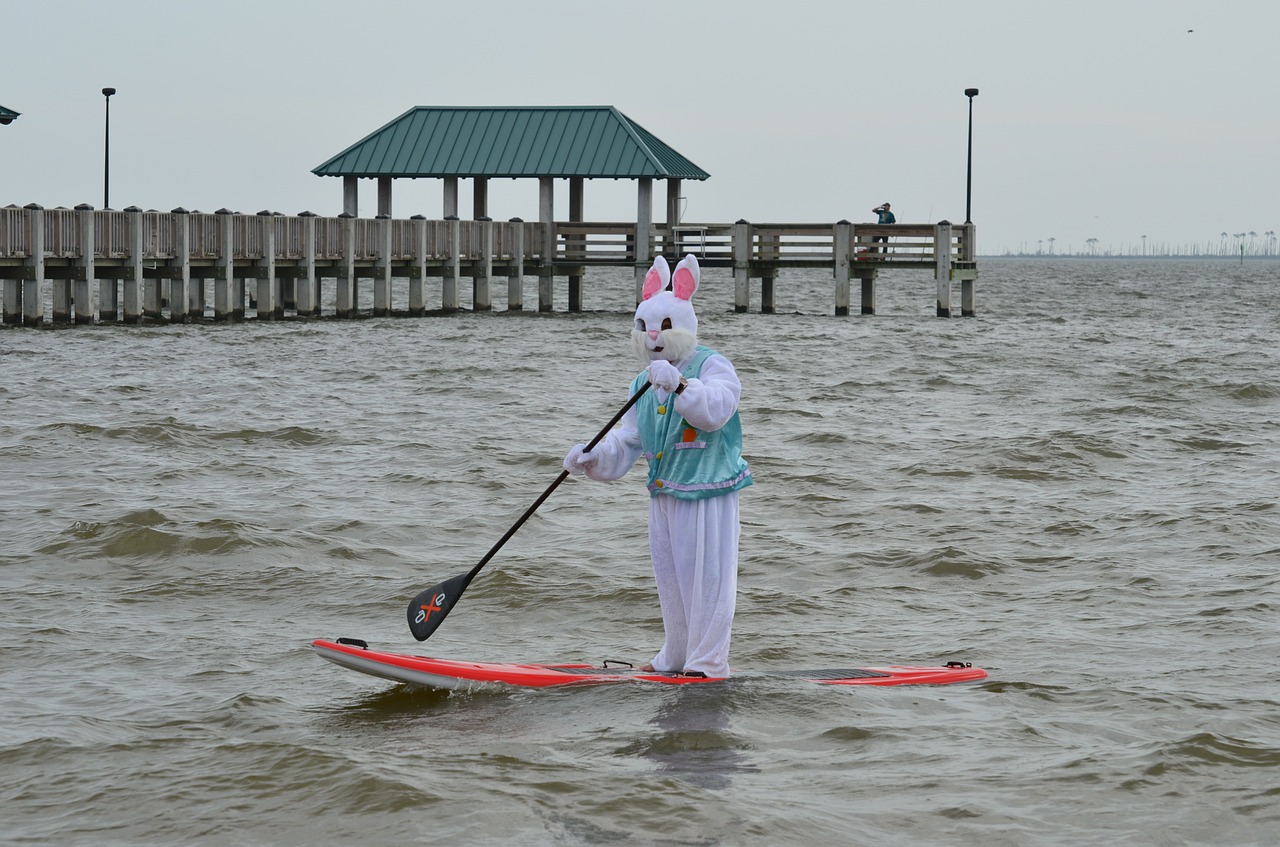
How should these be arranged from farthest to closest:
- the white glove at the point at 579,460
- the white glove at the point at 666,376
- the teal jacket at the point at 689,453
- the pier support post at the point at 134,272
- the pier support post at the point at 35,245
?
the pier support post at the point at 134,272
the pier support post at the point at 35,245
the white glove at the point at 579,460
the teal jacket at the point at 689,453
the white glove at the point at 666,376

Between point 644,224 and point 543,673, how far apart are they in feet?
103

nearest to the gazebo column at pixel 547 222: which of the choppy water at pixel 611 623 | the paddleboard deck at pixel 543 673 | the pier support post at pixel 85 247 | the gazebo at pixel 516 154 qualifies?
the gazebo at pixel 516 154

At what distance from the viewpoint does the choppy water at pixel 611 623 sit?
5.87 m

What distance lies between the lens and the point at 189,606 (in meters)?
9.09

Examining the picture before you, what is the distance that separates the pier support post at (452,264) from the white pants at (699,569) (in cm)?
3094

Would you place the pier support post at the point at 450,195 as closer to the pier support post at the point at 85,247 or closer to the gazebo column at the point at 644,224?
the gazebo column at the point at 644,224

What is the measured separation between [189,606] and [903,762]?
14.1ft

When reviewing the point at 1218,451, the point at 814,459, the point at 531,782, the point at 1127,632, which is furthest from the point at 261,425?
the point at 531,782

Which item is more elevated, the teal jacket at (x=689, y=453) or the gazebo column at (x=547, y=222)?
the gazebo column at (x=547, y=222)

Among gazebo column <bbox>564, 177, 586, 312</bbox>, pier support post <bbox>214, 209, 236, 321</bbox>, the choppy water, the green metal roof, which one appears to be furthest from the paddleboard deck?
gazebo column <bbox>564, 177, 586, 312</bbox>

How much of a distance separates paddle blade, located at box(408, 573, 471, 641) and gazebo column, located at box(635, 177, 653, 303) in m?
30.9

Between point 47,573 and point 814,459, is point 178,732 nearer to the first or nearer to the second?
point 47,573

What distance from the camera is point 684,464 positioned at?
648 cm

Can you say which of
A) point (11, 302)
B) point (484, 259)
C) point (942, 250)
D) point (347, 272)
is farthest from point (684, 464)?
point (484, 259)
